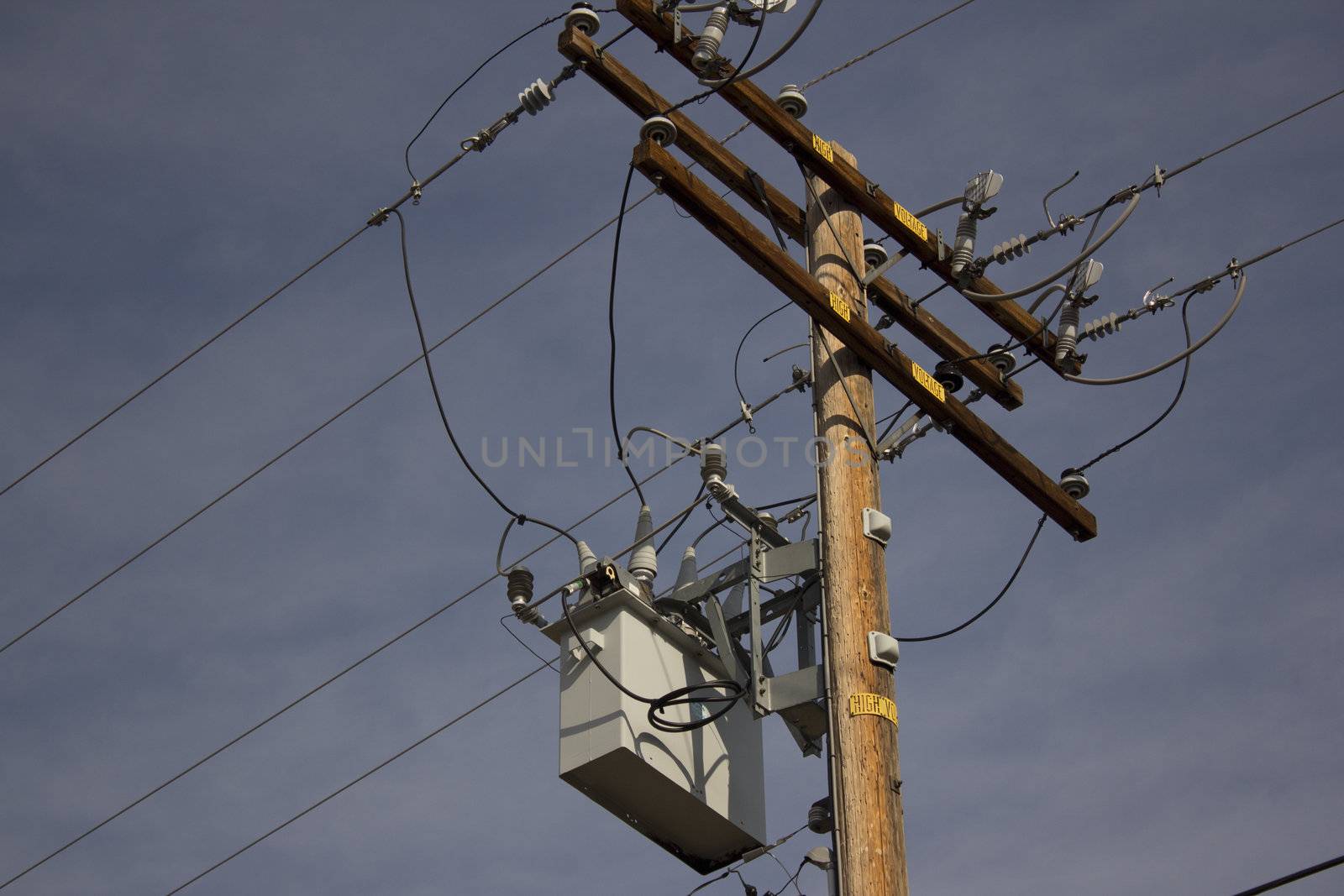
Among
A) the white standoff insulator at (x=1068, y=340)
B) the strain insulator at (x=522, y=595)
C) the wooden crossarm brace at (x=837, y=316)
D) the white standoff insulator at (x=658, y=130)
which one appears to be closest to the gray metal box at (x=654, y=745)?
the strain insulator at (x=522, y=595)

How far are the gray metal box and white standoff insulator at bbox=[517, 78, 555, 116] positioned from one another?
268cm

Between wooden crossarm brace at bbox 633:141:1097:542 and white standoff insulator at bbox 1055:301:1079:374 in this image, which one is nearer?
wooden crossarm brace at bbox 633:141:1097:542

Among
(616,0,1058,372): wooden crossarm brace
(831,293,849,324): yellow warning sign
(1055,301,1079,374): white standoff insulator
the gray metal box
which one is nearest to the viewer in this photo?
the gray metal box

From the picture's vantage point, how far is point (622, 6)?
985 cm

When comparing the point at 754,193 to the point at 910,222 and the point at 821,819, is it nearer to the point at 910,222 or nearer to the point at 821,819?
the point at 910,222

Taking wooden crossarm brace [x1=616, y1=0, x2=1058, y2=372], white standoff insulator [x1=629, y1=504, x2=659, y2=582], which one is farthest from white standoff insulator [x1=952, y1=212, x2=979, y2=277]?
white standoff insulator [x1=629, y1=504, x2=659, y2=582]

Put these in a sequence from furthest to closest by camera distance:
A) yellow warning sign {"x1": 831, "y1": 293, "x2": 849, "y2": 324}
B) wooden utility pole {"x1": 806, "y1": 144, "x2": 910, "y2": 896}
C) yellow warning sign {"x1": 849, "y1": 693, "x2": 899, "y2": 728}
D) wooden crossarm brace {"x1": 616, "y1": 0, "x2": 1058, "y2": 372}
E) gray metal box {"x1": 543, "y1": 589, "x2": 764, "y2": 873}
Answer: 1. wooden crossarm brace {"x1": 616, "y1": 0, "x2": 1058, "y2": 372}
2. yellow warning sign {"x1": 831, "y1": 293, "x2": 849, "y2": 324}
3. gray metal box {"x1": 543, "y1": 589, "x2": 764, "y2": 873}
4. yellow warning sign {"x1": 849, "y1": 693, "x2": 899, "y2": 728}
5. wooden utility pole {"x1": 806, "y1": 144, "x2": 910, "y2": 896}

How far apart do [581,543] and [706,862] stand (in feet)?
5.96

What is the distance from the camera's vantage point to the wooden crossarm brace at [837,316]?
9312 millimetres

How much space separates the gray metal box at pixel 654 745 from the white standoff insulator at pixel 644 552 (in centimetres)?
38

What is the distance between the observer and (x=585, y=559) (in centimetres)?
985

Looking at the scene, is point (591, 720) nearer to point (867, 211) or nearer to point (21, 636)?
point (867, 211)

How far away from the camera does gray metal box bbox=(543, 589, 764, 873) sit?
9211 millimetres

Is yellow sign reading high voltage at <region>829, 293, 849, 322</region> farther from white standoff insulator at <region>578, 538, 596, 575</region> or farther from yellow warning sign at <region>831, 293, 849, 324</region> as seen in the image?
white standoff insulator at <region>578, 538, 596, 575</region>
